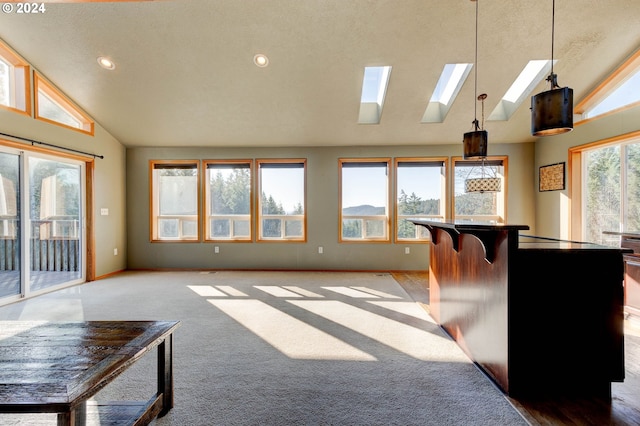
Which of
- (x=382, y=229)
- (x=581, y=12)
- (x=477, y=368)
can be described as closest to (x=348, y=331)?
(x=477, y=368)

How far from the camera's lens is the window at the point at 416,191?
6.01 metres

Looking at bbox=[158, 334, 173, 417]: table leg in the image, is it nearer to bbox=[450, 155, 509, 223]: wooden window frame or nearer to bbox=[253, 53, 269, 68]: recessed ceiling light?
bbox=[253, 53, 269, 68]: recessed ceiling light

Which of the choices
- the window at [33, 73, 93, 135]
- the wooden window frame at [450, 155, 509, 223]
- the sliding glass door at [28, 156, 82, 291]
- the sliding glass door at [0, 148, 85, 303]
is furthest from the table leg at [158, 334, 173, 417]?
the wooden window frame at [450, 155, 509, 223]

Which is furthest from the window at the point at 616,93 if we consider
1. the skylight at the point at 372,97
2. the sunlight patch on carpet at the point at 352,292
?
the sunlight patch on carpet at the point at 352,292

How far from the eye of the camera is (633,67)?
12.9ft

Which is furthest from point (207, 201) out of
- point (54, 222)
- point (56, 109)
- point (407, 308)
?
point (407, 308)

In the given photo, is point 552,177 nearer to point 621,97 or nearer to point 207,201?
point 621,97

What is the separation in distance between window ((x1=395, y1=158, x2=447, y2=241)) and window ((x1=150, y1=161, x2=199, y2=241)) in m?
4.08

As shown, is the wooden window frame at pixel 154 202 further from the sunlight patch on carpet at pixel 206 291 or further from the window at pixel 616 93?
the window at pixel 616 93

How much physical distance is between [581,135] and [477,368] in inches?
170

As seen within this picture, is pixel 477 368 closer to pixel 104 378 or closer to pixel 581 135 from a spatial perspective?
pixel 104 378

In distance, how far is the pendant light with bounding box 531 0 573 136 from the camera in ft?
6.25

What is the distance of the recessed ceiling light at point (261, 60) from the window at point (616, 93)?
4.66 m

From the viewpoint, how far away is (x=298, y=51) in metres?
3.90
